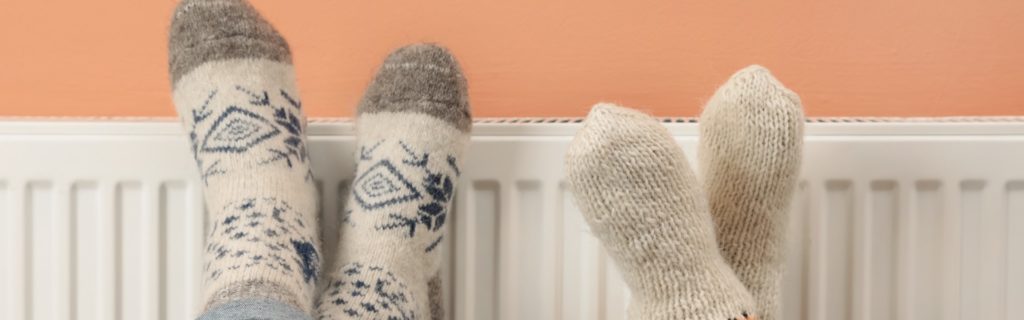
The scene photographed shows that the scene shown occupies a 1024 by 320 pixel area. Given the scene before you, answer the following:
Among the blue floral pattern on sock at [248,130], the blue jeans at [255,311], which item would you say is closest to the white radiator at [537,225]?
the blue floral pattern on sock at [248,130]

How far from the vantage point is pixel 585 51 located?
2.59 feet

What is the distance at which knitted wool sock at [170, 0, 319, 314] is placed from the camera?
70cm

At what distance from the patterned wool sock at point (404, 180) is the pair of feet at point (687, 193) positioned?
135 mm

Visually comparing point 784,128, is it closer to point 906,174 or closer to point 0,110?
point 906,174

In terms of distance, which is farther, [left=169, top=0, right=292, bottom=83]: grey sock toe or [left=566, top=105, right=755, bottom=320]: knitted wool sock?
[left=169, top=0, right=292, bottom=83]: grey sock toe

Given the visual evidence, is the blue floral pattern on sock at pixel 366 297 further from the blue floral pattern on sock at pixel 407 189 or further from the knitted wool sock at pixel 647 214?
the knitted wool sock at pixel 647 214

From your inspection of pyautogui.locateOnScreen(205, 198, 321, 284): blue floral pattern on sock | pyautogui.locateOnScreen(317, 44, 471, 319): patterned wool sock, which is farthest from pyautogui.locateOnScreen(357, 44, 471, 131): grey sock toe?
pyautogui.locateOnScreen(205, 198, 321, 284): blue floral pattern on sock

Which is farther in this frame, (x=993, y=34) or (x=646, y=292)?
(x=993, y=34)

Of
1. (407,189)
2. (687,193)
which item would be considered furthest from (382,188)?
(687,193)

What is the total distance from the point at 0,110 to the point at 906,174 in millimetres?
724

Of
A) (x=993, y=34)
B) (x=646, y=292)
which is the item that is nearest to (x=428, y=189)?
(x=646, y=292)

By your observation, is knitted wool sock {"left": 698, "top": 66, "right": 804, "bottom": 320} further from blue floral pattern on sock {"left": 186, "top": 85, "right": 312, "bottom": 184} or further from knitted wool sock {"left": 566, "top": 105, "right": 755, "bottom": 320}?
blue floral pattern on sock {"left": 186, "top": 85, "right": 312, "bottom": 184}

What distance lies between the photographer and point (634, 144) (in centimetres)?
64

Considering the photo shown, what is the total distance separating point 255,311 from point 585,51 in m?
0.34
